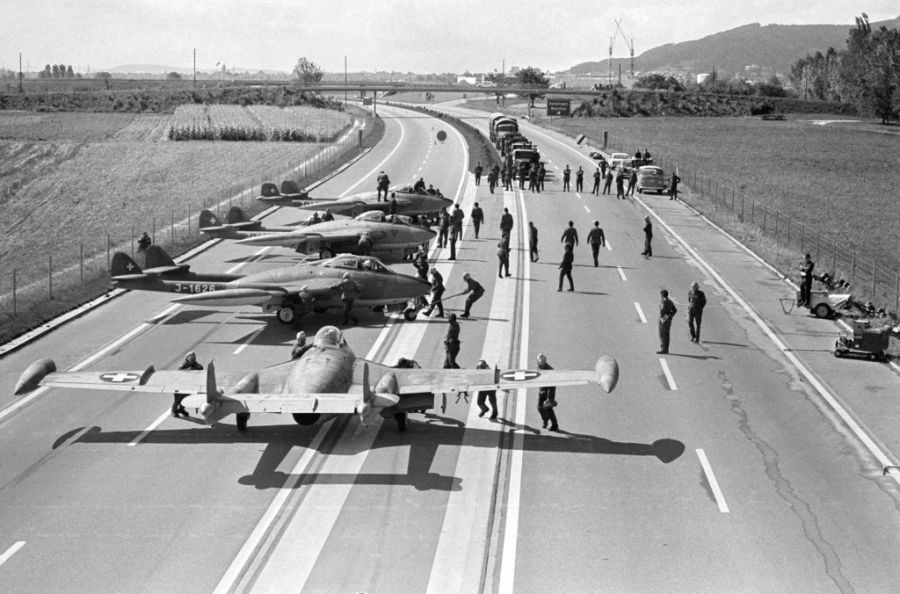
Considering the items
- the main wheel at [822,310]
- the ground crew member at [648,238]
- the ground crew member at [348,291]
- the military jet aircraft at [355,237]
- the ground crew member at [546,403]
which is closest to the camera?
the ground crew member at [546,403]

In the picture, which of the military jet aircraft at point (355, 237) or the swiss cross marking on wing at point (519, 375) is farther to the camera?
the military jet aircraft at point (355, 237)

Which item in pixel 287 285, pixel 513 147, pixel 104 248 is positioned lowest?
pixel 104 248

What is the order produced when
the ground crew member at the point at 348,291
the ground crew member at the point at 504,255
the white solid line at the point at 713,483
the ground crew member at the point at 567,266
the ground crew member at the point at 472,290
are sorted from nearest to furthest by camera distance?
the white solid line at the point at 713,483, the ground crew member at the point at 348,291, the ground crew member at the point at 472,290, the ground crew member at the point at 567,266, the ground crew member at the point at 504,255

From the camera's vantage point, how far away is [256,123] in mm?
132500

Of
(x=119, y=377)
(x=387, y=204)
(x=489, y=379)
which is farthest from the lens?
(x=387, y=204)

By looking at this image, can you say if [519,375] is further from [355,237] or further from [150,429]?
[355,237]

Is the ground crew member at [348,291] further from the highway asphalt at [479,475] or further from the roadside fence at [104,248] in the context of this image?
the roadside fence at [104,248]

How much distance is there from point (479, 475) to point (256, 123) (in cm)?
11830

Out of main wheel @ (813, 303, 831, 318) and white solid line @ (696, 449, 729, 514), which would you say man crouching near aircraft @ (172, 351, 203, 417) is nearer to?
white solid line @ (696, 449, 729, 514)

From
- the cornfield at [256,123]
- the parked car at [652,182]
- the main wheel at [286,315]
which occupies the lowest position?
the main wheel at [286,315]

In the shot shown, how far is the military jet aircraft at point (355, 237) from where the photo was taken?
40.8 meters

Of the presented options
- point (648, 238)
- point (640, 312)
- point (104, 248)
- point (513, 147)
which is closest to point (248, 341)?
point (640, 312)

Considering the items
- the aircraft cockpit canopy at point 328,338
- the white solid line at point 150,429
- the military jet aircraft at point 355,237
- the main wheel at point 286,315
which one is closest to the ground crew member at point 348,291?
the main wheel at point 286,315

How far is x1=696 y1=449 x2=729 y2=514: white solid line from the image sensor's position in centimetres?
1885
